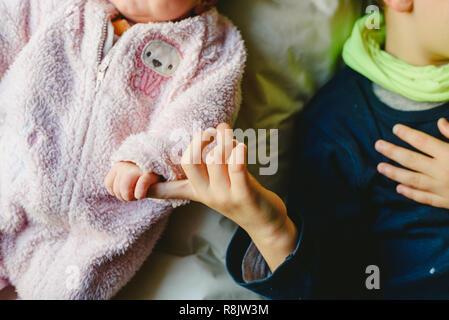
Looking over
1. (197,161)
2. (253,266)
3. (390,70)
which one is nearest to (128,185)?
(197,161)

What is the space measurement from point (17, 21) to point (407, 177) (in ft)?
2.04

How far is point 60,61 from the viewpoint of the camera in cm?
67

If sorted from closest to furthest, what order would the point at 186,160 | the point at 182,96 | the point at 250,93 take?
the point at 186,160 < the point at 182,96 < the point at 250,93

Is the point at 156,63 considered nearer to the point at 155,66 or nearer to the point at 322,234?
the point at 155,66

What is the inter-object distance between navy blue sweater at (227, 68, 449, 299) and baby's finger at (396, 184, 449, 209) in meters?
0.02

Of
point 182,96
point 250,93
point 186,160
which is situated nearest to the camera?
point 186,160

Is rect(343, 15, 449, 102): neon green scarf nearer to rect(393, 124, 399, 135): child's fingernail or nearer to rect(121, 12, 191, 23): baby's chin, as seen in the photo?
rect(393, 124, 399, 135): child's fingernail

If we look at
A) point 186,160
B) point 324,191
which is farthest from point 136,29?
point 324,191

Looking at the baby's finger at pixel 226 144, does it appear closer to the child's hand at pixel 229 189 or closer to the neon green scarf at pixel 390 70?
the child's hand at pixel 229 189

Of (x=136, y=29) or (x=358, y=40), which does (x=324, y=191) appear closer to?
(x=358, y=40)

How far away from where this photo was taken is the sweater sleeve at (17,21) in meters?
0.68

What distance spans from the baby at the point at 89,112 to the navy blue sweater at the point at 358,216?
175 mm

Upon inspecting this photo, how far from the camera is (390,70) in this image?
2.38 feet

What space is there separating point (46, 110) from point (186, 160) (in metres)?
0.28
